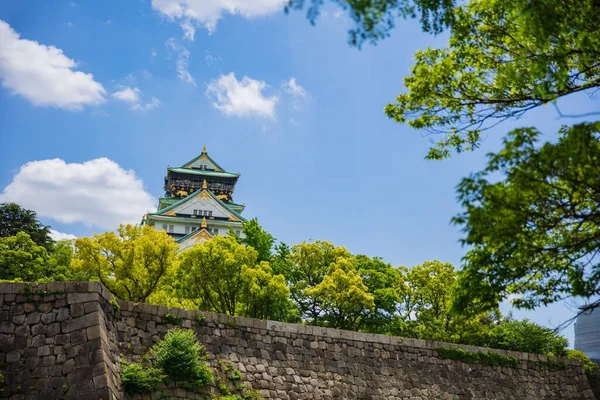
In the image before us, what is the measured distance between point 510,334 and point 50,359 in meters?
22.5

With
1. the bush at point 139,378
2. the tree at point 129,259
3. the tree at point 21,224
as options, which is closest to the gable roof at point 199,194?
the tree at point 21,224

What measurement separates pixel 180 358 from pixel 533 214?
709cm

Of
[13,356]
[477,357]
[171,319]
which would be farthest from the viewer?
[477,357]

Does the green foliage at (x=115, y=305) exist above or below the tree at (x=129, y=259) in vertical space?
below

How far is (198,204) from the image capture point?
174ft

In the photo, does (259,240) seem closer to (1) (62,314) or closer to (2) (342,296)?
(2) (342,296)

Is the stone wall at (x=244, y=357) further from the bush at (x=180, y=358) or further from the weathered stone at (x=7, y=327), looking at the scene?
the bush at (x=180, y=358)

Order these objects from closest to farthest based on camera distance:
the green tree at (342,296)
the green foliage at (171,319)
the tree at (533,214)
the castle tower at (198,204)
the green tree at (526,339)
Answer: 1. the tree at (533,214)
2. the green foliage at (171,319)
3. the green tree at (342,296)
4. the green tree at (526,339)
5. the castle tower at (198,204)

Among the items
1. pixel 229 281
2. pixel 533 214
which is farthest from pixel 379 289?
pixel 533 214

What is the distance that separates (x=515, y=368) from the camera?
17.6 m

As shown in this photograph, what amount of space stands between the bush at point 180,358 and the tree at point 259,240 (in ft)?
42.1

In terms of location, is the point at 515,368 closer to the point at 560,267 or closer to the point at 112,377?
the point at 560,267

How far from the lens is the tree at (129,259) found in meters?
18.1

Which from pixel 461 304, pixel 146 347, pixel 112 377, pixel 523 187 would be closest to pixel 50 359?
pixel 112 377
